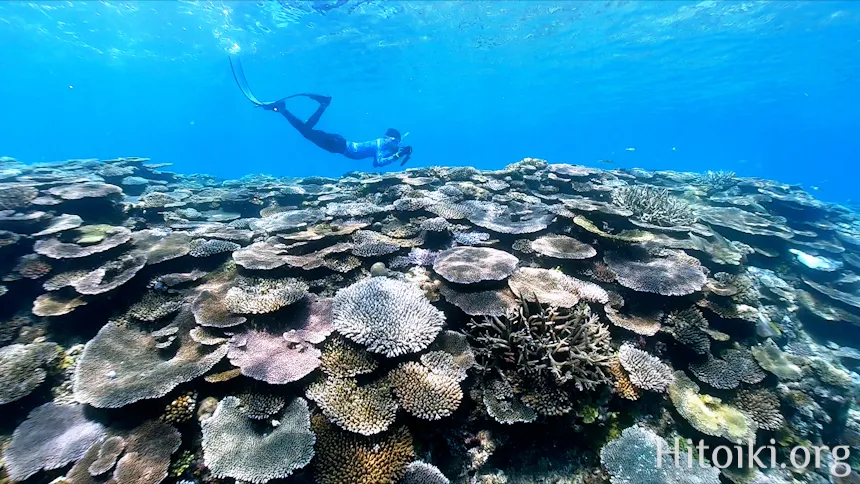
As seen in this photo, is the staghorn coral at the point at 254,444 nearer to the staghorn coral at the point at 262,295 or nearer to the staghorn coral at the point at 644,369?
the staghorn coral at the point at 262,295

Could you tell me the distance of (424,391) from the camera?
348cm

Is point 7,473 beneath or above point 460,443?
beneath

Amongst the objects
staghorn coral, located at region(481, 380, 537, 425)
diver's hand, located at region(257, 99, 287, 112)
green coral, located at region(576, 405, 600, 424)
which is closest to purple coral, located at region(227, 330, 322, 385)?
staghorn coral, located at region(481, 380, 537, 425)

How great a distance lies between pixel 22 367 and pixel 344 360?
3522mm

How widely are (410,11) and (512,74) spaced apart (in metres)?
26.8

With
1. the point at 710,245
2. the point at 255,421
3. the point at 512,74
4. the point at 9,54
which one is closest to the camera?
the point at 255,421

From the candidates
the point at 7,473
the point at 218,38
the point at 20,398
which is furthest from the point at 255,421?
the point at 218,38

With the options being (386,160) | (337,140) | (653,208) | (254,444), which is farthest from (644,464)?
(337,140)

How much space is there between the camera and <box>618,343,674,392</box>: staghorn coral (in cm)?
392

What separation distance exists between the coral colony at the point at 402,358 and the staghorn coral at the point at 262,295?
0.10 feet

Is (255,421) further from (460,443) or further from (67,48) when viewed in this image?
(67,48)

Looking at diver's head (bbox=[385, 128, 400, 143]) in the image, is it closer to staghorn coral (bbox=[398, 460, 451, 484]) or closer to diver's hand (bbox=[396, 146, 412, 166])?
diver's hand (bbox=[396, 146, 412, 166])

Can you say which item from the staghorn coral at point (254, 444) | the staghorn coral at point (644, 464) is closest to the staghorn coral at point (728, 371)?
the staghorn coral at point (644, 464)

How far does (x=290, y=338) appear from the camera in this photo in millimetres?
3865
